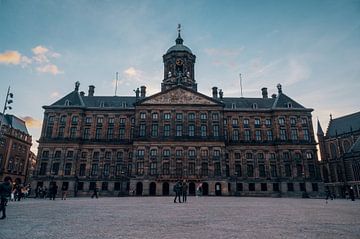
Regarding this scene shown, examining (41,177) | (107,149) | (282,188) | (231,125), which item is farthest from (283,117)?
(41,177)

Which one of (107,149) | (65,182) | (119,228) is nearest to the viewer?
(119,228)

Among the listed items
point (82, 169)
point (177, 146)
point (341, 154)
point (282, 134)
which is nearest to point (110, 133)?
point (82, 169)

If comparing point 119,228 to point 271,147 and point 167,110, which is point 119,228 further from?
point 271,147

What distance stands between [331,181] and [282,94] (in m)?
28.7

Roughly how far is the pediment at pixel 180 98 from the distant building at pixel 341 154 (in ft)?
117

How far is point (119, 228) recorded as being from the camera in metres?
7.89

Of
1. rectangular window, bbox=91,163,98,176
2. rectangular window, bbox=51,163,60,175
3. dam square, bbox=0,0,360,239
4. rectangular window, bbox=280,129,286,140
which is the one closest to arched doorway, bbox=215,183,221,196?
dam square, bbox=0,0,360,239

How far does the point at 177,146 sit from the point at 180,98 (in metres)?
10.3

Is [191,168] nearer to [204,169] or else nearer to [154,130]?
[204,169]

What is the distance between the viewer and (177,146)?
46.1 metres

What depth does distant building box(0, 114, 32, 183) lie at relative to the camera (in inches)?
2143

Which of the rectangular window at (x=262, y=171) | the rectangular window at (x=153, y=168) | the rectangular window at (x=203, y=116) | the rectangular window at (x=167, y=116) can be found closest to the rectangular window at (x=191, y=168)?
the rectangular window at (x=153, y=168)

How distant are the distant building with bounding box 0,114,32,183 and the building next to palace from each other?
12983mm

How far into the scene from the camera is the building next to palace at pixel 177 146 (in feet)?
149
